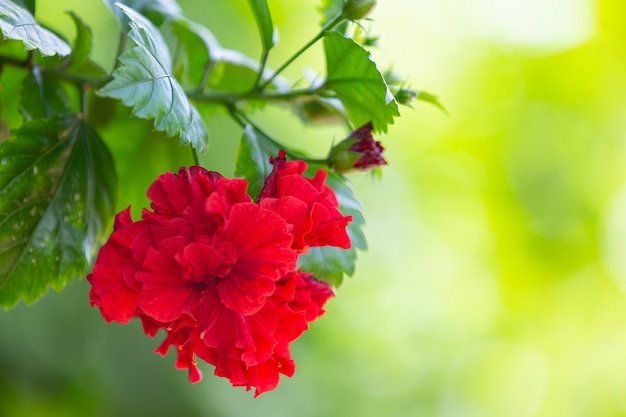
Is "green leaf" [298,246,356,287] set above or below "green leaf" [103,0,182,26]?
below

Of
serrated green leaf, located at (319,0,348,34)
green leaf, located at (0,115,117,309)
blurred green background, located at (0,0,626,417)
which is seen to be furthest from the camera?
blurred green background, located at (0,0,626,417)

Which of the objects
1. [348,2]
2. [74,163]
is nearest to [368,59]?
[348,2]

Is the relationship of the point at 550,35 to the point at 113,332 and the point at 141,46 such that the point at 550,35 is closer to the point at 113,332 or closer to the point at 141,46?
the point at 113,332

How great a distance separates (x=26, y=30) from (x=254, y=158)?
20cm

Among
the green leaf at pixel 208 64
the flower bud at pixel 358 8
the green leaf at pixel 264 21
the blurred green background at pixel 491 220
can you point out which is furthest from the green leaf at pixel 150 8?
the blurred green background at pixel 491 220

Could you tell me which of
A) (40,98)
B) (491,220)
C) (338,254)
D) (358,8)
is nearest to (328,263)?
(338,254)

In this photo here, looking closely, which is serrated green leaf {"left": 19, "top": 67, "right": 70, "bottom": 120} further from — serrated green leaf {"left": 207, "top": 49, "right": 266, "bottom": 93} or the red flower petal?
→ the red flower petal

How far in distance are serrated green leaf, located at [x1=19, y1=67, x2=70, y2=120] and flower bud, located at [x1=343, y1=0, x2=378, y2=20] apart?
0.29 metres

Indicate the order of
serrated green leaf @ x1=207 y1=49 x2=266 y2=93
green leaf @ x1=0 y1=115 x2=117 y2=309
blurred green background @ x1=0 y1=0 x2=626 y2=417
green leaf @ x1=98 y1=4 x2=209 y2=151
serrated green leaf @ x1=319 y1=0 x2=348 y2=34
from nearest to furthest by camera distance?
green leaf @ x1=98 y1=4 x2=209 y2=151, green leaf @ x1=0 y1=115 x2=117 y2=309, serrated green leaf @ x1=319 y1=0 x2=348 y2=34, serrated green leaf @ x1=207 y1=49 x2=266 y2=93, blurred green background @ x1=0 y1=0 x2=626 y2=417

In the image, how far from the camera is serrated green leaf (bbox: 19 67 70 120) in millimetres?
719

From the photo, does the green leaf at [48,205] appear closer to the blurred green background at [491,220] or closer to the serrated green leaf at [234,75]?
the serrated green leaf at [234,75]

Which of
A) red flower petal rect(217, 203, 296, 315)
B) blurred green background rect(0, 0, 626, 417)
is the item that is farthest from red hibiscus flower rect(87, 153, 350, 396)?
blurred green background rect(0, 0, 626, 417)

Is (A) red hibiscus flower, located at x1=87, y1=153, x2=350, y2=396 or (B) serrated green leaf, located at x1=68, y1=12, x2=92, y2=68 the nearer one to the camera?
(A) red hibiscus flower, located at x1=87, y1=153, x2=350, y2=396

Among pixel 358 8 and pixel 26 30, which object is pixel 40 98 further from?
pixel 358 8
